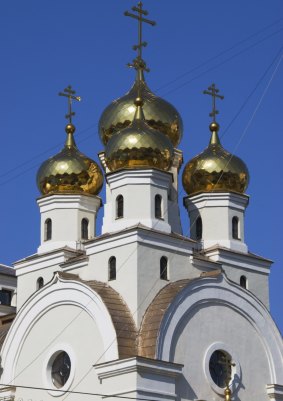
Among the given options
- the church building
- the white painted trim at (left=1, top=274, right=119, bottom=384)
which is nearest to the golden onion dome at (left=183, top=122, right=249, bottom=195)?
the church building

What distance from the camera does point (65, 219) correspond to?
28047mm

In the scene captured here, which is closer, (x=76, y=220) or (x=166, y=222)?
(x=166, y=222)

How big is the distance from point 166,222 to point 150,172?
112 centimetres

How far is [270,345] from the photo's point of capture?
2647 centimetres

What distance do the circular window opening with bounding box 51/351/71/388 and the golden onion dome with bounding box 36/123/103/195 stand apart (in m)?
4.22

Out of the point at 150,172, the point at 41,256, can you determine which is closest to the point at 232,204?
the point at 150,172

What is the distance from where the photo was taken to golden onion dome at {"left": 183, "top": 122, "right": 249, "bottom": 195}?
1096 inches

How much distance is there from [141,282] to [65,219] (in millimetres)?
3793

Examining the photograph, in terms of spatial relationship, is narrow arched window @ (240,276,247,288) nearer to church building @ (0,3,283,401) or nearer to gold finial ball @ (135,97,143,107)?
church building @ (0,3,283,401)

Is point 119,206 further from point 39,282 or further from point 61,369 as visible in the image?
point 61,369

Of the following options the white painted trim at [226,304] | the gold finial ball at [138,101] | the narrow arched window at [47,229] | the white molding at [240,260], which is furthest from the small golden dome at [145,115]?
the white painted trim at [226,304]

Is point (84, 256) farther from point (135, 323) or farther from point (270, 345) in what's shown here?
point (270, 345)

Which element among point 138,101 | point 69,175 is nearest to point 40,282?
point 69,175

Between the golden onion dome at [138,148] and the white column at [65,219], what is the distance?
77.5 inches
